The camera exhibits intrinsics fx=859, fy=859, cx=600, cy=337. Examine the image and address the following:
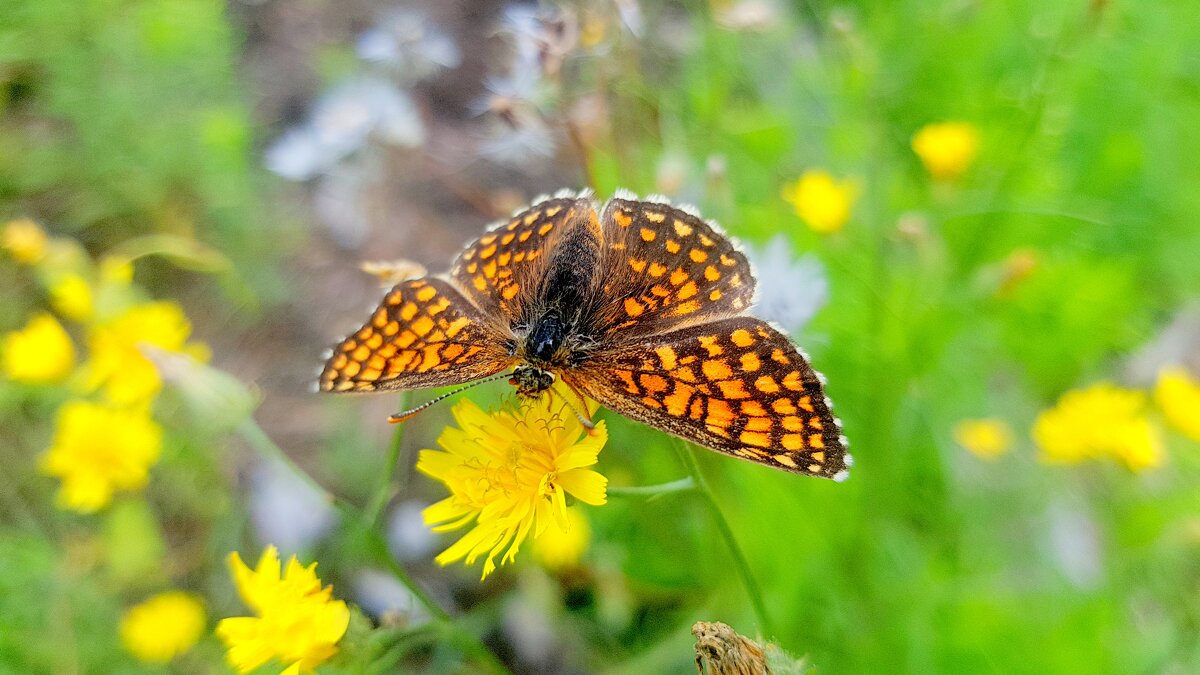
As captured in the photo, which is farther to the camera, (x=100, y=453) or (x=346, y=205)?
(x=346, y=205)

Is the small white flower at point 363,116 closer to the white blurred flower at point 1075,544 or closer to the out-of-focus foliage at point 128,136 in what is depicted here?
the out-of-focus foliage at point 128,136

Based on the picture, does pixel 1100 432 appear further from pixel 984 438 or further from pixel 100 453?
pixel 100 453

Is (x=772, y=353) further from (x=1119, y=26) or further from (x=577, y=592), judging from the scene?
(x=1119, y=26)

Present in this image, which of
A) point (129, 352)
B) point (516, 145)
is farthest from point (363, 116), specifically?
point (129, 352)

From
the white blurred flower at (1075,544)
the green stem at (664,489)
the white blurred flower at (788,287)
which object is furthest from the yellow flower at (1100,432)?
the green stem at (664,489)

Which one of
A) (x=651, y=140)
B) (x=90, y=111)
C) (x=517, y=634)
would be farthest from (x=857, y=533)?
(x=90, y=111)

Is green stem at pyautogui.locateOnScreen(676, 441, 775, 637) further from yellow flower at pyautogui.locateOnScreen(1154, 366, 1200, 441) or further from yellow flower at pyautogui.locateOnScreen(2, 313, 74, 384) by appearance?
yellow flower at pyautogui.locateOnScreen(2, 313, 74, 384)
